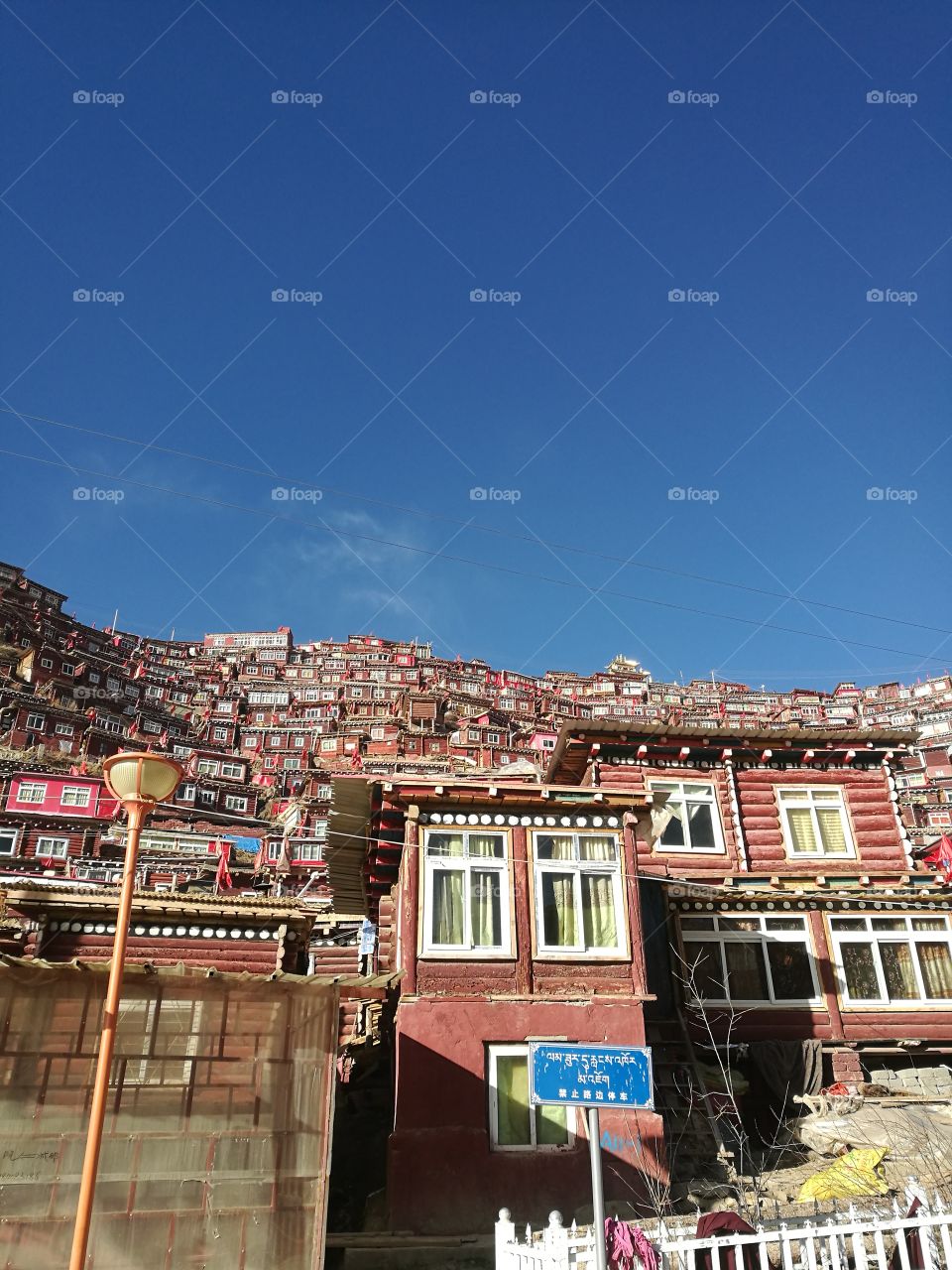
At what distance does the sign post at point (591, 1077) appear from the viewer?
7469mm

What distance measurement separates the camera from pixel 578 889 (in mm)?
16969

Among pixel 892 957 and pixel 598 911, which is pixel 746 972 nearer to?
pixel 892 957

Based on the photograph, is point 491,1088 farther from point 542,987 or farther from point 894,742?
point 894,742

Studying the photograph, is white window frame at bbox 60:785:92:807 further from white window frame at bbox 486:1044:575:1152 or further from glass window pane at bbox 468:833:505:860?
white window frame at bbox 486:1044:575:1152

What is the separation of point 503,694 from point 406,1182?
310ft

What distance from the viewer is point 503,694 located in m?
108

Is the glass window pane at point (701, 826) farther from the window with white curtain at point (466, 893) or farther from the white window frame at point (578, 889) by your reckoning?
the window with white curtain at point (466, 893)

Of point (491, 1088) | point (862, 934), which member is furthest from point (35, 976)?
point (862, 934)

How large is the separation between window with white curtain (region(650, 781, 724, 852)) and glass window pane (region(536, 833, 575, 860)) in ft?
23.5

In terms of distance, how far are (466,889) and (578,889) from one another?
2313 mm

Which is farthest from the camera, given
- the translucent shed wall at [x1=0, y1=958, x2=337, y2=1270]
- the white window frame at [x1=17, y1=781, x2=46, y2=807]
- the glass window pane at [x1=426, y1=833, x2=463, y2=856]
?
the white window frame at [x1=17, y1=781, x2=46, y2=807]

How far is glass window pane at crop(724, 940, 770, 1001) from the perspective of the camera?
21.1 m

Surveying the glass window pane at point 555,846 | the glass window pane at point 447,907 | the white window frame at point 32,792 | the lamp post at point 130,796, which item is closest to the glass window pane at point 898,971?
the glass window pane at point 555,846

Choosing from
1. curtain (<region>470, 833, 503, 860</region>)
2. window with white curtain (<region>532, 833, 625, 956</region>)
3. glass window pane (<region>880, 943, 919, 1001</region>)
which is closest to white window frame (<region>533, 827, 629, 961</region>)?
window with white curtain (<region>532, 833, 625, 956</region>)
